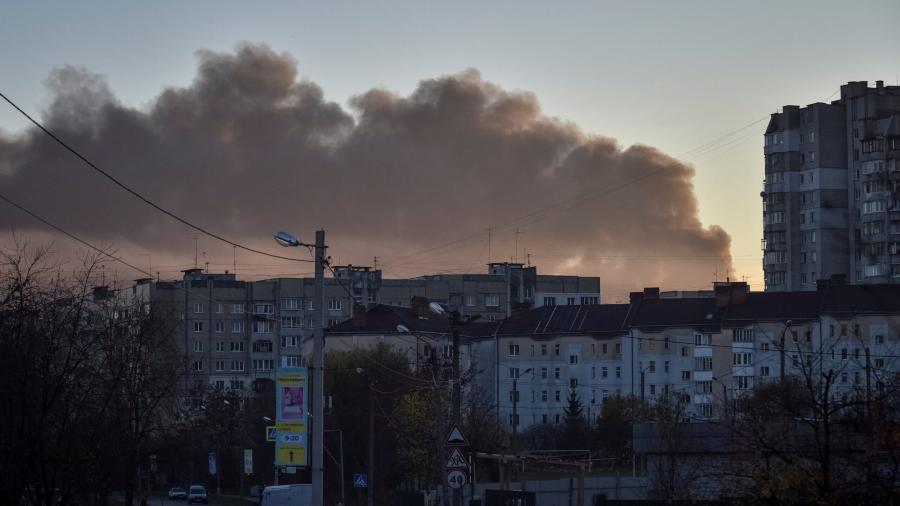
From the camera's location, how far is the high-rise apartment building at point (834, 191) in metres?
165

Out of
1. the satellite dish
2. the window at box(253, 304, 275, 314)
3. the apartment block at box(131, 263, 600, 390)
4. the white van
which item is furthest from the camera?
the window at box(253, 304, 275, 314)

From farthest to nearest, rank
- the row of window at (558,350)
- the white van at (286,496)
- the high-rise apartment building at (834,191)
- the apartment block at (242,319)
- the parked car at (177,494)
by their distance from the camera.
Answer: the apartment block at (242,319) < the high-rise apartment building at (834,191) < the row of window at (558,350) < the parked car at (177,494) < the white van at (286,496)

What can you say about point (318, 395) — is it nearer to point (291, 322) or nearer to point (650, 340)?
point (650, 340)

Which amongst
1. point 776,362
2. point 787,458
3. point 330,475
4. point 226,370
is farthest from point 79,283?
point 226,370

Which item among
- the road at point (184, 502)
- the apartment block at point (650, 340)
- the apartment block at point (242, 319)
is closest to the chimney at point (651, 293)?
the apartment block at point (650, 340)

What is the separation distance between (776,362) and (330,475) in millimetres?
52308

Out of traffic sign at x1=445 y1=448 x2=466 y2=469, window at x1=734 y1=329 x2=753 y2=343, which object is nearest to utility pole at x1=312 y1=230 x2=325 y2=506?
traffic sign at x1=445 y1=448 x2=466 y2=469

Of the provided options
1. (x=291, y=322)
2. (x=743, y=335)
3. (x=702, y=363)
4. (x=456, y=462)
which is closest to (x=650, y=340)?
(x=702, y=363)

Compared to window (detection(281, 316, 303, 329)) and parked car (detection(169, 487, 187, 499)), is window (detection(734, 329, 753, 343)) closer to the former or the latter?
parked car (detection(169, 487, 187, 499))

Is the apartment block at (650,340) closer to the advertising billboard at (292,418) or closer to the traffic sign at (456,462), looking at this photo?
the advertising billboard at (292,418)

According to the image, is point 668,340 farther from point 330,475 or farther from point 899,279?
point 330,475

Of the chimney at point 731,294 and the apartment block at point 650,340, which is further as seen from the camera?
the chimney at point 731,294

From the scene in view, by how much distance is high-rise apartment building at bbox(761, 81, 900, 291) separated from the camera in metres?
165

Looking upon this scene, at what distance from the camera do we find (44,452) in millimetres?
28312
